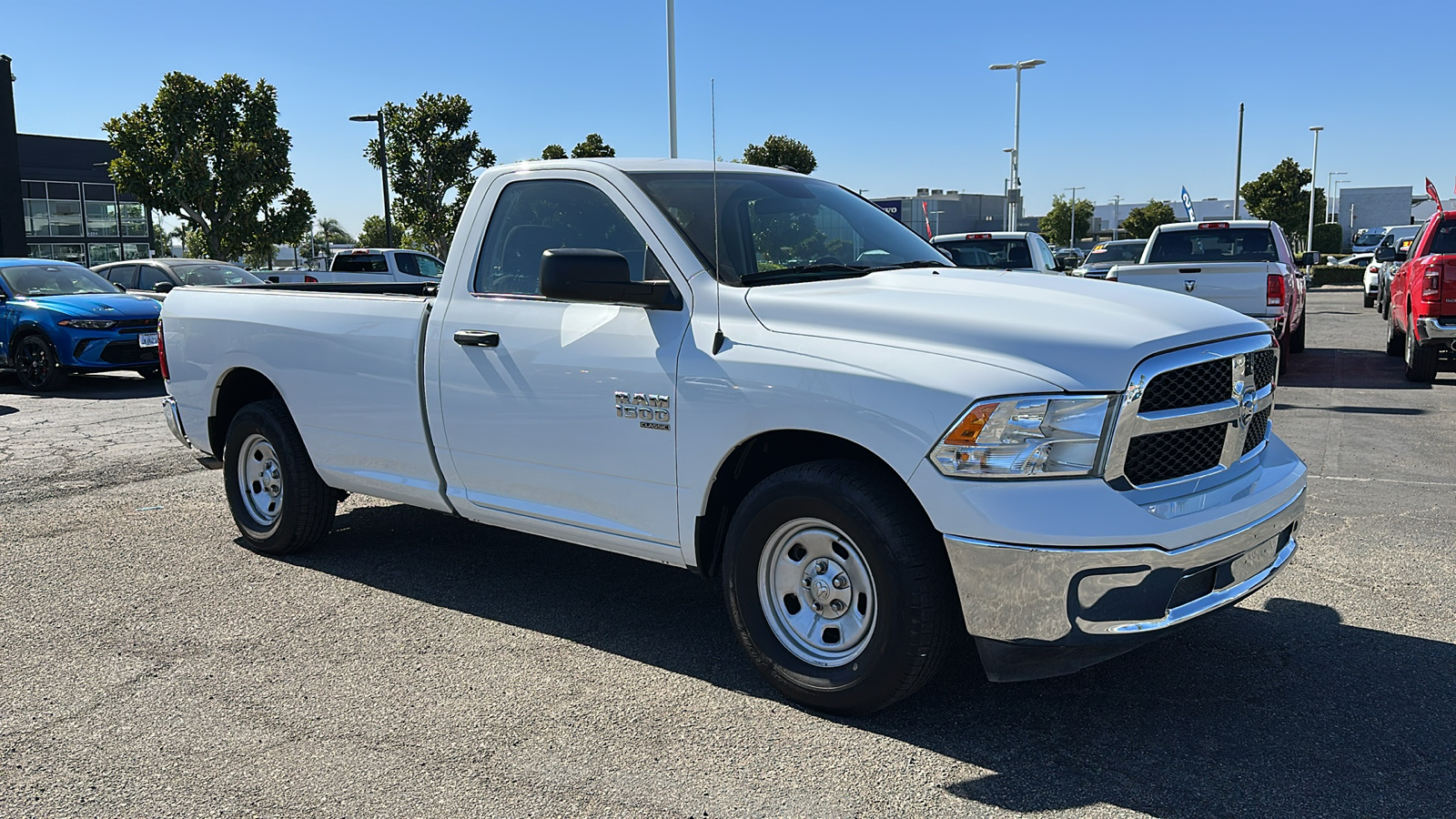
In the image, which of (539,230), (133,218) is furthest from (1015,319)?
(133,218)

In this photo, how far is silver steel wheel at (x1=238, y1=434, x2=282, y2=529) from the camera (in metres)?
6.02

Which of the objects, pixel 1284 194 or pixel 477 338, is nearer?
pixel 477 338

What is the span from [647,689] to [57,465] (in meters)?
6.76

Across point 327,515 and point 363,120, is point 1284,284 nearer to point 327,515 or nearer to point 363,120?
point 327,515

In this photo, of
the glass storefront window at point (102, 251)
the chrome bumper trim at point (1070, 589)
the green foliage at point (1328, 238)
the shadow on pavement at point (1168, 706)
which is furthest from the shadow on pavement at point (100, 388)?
the green foliage at point (1328, 238)

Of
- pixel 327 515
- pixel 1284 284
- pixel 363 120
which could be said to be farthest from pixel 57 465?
pixel 363 120

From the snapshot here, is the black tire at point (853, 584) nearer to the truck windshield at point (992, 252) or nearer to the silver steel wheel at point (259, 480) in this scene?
the silver steel wheel at point (259, 480)

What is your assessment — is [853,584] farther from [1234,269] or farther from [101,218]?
[101,218]

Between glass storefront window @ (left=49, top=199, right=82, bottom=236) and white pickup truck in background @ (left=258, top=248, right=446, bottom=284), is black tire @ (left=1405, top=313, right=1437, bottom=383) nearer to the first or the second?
white pickup truck in background @ (left=258, top=248, right=446, bottom=284)

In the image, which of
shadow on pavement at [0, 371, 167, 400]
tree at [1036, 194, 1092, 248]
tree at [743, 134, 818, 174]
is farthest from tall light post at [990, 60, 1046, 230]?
tree at [1036, 194, 1092, 248]

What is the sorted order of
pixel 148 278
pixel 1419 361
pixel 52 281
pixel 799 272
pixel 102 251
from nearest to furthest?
pixel 799 272 → pixel 1419 361 → pixel 52 281 → pixel 148 278 → pixel 102 251

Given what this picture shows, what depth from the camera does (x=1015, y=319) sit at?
11.8ft

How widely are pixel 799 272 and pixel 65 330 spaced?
12.7 m

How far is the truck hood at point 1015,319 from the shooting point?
3389 mm
